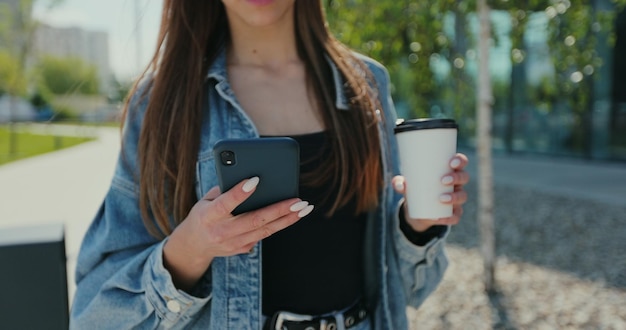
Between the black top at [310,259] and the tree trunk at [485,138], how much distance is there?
3.18 metres

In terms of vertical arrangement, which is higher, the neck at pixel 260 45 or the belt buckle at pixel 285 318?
the neck at pixel 260 45

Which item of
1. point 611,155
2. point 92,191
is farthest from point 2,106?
point 611,155

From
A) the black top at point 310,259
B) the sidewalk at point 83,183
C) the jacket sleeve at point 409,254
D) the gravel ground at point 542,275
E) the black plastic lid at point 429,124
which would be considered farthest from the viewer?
the sidewalk at point 83,183


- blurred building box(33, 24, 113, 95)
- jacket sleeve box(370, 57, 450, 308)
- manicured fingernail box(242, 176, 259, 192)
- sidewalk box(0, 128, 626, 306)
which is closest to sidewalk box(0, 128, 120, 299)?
sidewalk box(0, 128, 626, 306)

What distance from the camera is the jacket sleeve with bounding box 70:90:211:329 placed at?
3.98ft

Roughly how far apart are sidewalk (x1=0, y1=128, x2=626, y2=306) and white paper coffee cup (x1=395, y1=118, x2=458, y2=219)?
186 inches

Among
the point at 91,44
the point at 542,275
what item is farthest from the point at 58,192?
the point at 542,275

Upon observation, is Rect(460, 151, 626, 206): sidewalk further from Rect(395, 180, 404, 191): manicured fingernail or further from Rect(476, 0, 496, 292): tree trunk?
Rect(395, 180, 404, 191): manicured fingernail

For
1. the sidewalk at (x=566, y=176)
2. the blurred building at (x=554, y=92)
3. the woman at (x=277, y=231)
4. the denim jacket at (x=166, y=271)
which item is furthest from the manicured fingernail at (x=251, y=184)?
the sidewalk at (x=566, y=176)

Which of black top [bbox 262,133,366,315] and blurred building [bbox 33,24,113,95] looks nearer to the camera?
black top [bbox 262,133,366,315]

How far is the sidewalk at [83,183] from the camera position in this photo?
7.37 meters

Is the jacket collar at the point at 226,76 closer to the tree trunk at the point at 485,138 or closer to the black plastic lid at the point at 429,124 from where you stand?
the black plastic lid at the point at 429,124

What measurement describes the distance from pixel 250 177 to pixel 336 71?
0.63 meters

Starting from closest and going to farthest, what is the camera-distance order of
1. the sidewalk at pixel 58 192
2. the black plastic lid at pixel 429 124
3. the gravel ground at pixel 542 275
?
the black plastic lid at pixel 429 124, the gravel ground at pixel 542 275, the sidewalk at pixel 58 192
